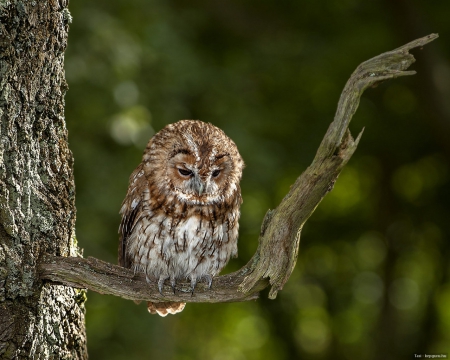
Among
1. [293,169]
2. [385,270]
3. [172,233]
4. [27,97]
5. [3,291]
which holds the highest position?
[293,169]

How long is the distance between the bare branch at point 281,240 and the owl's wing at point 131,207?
58 cm

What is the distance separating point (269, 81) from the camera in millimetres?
5848

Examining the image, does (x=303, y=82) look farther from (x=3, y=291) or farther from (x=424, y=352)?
(x=3, y=291)

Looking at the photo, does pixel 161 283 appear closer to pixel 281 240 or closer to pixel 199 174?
pixel 199 174

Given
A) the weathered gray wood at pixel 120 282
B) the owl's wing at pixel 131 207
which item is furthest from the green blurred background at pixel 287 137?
the weathered gray wood at pixel 120 282

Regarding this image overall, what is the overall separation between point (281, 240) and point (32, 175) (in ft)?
3.02

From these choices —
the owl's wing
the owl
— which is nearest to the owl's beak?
the owl

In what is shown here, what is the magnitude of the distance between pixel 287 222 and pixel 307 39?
371 cm

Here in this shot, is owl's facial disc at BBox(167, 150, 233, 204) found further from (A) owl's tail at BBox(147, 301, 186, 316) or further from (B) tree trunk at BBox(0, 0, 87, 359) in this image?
(A) owl's tail at BBox(147, 301, 186, 316)

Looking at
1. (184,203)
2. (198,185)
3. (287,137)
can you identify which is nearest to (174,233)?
(184,203)

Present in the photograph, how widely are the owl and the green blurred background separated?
144 cm

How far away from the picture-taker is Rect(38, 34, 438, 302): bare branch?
185 cm

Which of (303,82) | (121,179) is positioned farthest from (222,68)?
(121,179)

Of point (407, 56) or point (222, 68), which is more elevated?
point (222, 68)
